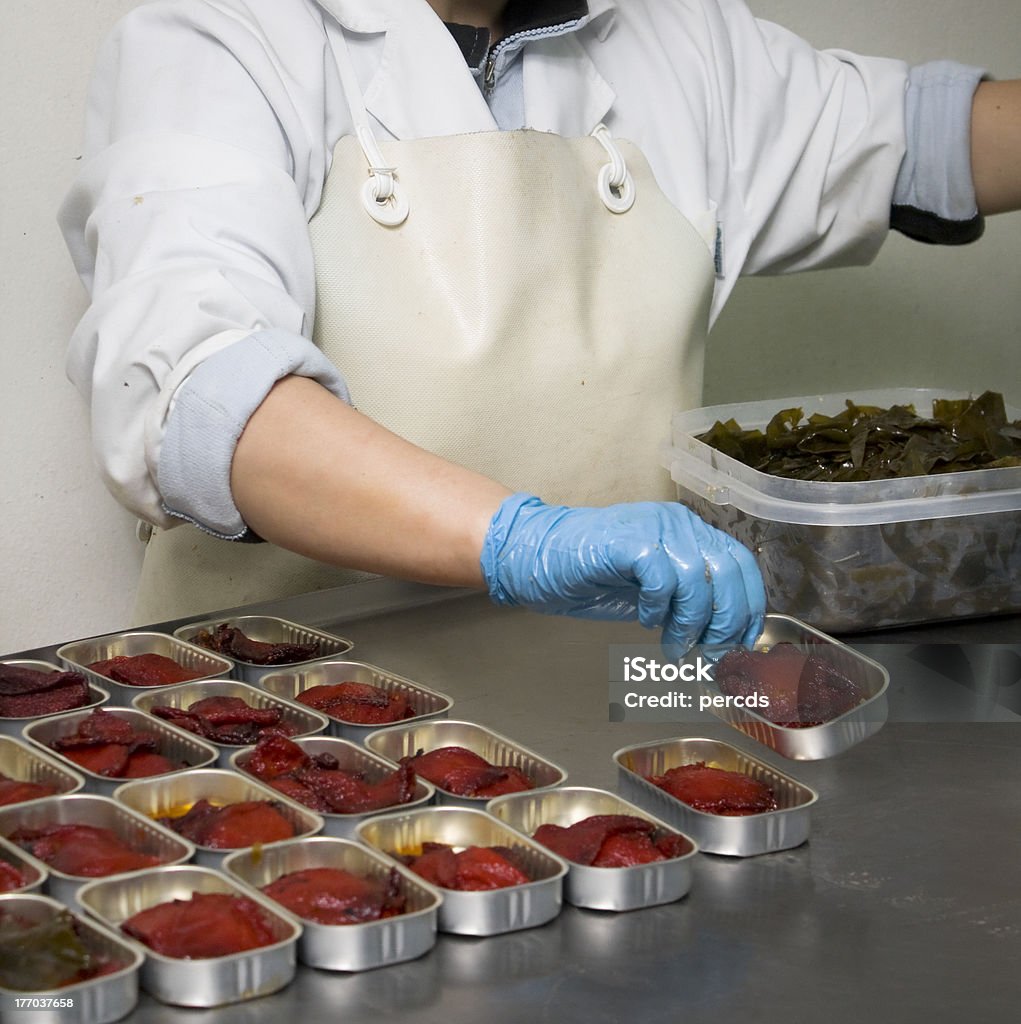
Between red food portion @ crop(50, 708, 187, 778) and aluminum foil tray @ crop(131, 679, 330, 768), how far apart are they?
46 mm

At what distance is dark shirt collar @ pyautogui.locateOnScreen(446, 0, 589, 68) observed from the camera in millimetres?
1713

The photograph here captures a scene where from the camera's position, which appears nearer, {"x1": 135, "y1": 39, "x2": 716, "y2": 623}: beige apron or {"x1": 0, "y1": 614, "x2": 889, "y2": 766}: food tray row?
{"x1": 0, "y1": 614, "x2": 889, "y2": 766}: food tray row

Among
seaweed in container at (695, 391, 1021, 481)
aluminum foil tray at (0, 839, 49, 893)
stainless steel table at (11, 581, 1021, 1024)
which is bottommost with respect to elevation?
stainless steel table at (11, 581, 1021, 1024)

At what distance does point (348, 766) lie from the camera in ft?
3.83

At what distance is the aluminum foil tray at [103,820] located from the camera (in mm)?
997

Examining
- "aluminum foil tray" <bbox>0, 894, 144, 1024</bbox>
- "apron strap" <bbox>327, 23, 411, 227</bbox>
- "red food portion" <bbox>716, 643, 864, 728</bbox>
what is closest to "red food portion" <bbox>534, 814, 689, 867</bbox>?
"red food portion" <bbox>716, 643, 864, 728</bbox>

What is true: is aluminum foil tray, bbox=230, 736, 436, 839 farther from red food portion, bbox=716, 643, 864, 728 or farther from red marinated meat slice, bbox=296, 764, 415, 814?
red food portion, bbox=716, 643, 864, 728

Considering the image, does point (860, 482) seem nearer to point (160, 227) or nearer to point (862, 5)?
point (160, 227)

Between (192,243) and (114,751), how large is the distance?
530 millimetres

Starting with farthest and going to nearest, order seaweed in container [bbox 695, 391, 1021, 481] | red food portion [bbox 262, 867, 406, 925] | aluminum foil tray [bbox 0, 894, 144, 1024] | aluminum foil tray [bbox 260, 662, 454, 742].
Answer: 1. seaweed in container [bbox 695, 391, 1021, 481]
2. aluminum foil tray [bbox 260, 662, 454, 742]
3. red food portion [bbox 262, 867, 406, 925]
4. aluminum foil tray [bbox 0, 894, 144, 1024]

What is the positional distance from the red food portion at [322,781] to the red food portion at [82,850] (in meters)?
0.13

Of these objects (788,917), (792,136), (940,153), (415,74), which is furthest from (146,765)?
(940,153)

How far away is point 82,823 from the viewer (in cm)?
105

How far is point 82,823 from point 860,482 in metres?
0.83
